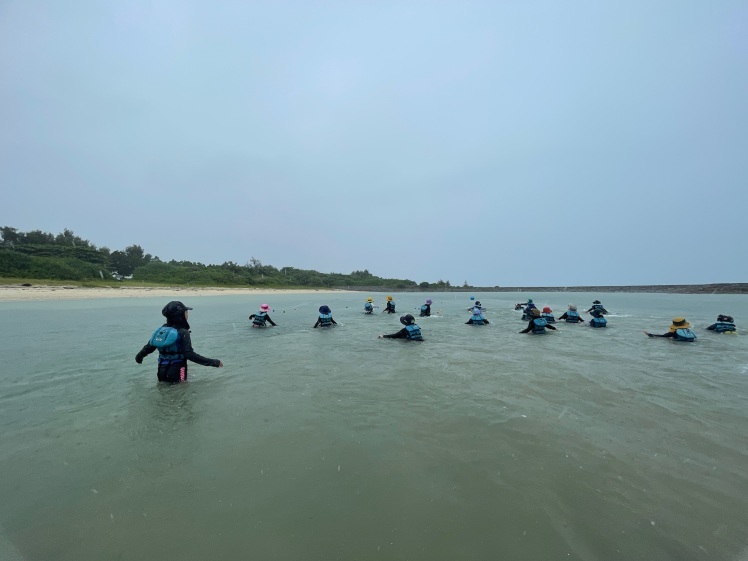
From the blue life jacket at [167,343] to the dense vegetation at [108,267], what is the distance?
49634mm

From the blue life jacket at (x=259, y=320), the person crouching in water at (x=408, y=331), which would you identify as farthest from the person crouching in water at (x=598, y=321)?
the blue life jacket at (x=259, y=320)

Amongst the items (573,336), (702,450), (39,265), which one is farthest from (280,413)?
(39,265)

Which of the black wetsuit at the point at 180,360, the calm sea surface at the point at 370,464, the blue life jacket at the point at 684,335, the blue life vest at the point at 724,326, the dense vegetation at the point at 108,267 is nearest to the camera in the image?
the calm sea surface at the point at 370,464

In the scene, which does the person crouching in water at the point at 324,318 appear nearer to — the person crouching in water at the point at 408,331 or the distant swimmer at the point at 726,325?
the person crouching in water at the point at 408,331

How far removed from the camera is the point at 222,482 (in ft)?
11.6

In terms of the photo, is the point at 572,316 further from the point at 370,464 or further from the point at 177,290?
the point at 177,290

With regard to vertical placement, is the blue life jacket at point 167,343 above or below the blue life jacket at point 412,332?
above

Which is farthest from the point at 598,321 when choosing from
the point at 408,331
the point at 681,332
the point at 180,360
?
the point at 180,360

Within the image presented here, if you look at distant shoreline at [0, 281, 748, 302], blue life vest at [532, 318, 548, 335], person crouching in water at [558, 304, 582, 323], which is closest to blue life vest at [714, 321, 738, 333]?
person crouching in water at [558, 304, 582, 323]

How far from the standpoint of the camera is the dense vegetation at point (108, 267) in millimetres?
42844

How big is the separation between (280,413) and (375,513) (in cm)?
293

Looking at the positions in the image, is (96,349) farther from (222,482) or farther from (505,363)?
(505,363)

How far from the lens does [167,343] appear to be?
6762 millimetres

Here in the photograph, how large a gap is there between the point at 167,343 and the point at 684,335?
18287 mm
